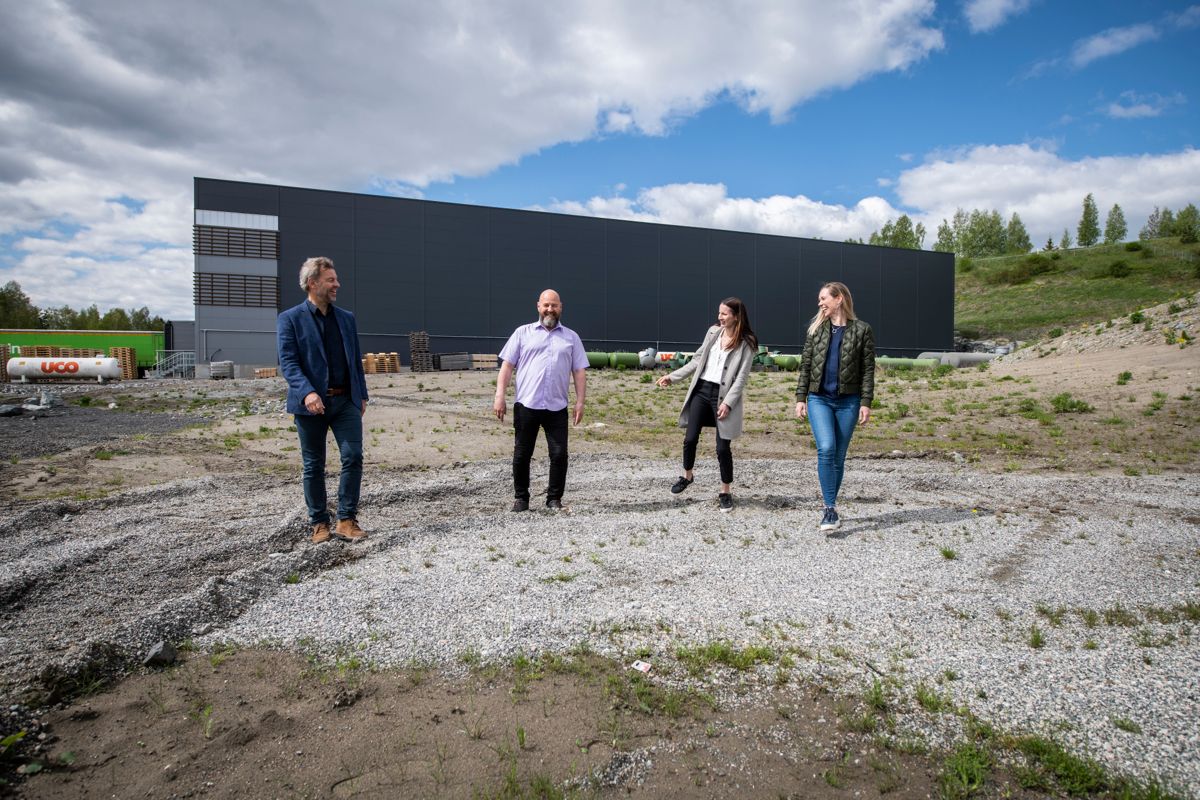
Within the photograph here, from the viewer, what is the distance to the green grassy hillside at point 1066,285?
65.6 metres

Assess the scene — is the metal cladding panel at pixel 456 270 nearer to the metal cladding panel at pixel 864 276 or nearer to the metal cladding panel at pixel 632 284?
the metal cladding panel at pixel 632 284

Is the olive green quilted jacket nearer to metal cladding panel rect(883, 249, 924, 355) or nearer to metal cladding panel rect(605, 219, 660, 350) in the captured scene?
metal cladding panel rect(605, 219, 660, 350)

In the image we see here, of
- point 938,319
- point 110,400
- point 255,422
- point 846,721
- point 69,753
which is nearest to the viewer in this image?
point 69,753

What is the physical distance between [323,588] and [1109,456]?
445 inches

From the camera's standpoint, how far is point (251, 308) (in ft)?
117

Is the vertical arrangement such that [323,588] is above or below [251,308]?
below

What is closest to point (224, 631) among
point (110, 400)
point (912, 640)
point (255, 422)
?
point (912, 640)

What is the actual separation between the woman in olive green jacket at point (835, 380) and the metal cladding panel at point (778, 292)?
40809 millimetres

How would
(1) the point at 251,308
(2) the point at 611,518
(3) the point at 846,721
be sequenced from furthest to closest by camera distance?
(1) the point at 251,308 < (2) the point at 611,518 < (3) the point at 846,721

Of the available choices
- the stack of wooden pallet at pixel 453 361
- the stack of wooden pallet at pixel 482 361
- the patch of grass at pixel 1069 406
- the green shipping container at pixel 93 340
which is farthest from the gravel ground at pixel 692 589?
the green shipping container at pixel 93 340

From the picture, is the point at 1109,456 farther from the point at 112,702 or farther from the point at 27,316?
the point at 27,316

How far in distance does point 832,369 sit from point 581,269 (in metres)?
37.2

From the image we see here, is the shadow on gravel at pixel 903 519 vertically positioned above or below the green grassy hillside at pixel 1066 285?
below

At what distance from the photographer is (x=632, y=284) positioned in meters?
43.1
